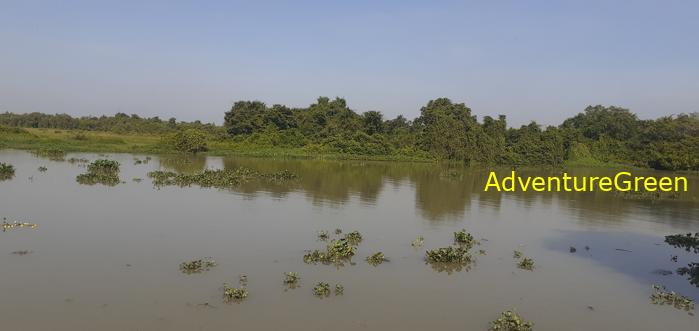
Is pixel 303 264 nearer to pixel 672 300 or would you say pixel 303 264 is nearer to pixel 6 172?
pixel 672 300

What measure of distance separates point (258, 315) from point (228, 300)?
2.45ft

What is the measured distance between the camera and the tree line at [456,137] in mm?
55531

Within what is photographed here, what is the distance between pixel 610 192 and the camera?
28516 mm

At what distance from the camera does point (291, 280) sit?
9.33 metres

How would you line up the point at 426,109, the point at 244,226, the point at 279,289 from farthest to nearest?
the point at 426,109 < the point at 244,226 < the point at 279,289

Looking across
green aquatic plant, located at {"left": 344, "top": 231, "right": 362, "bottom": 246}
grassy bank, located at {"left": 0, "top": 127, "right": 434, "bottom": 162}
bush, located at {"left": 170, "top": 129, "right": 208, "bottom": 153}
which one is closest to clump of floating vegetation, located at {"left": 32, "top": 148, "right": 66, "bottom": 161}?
grassy bank, located at {"left": 0, "top": 127, "right": 434, "bottom": 162}

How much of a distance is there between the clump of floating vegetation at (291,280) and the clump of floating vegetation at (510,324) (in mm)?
3382

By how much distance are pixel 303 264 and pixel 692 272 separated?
7.92 metres

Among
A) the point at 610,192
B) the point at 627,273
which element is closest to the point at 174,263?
the point at 627,273

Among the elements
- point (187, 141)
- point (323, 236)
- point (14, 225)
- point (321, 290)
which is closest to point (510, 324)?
point (321, 290)

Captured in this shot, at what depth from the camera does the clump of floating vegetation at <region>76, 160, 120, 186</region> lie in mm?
22188

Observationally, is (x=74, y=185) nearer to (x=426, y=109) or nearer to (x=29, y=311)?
(x=29, y=311)

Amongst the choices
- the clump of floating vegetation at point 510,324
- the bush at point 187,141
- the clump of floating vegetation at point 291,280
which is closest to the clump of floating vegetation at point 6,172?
the clump of floating vegetation at point 291,280

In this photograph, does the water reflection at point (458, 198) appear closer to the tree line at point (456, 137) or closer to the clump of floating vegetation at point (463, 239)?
the clump of floating vegetation at point (463, 239)
